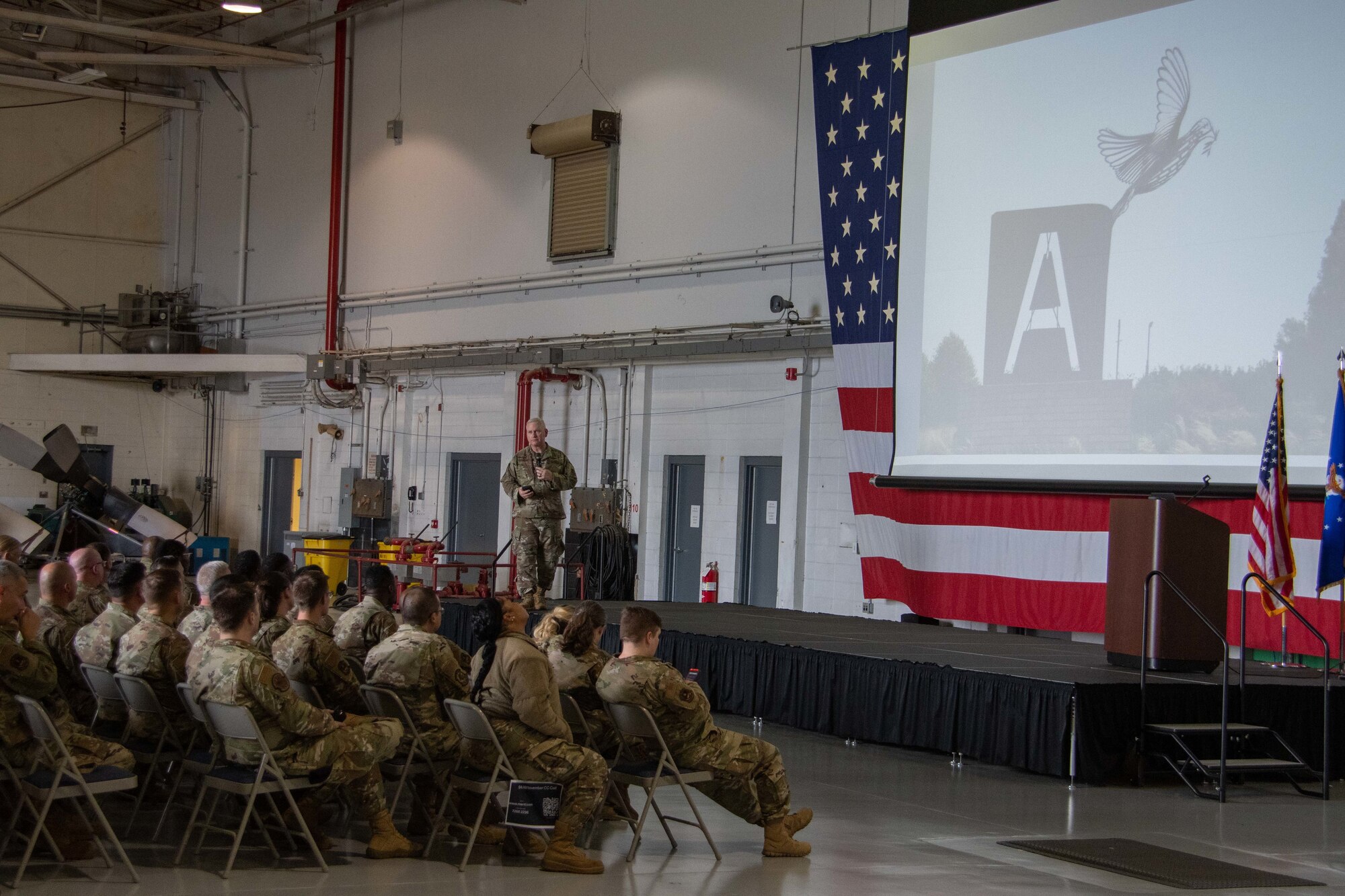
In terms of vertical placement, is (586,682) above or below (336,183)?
below

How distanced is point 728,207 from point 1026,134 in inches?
165

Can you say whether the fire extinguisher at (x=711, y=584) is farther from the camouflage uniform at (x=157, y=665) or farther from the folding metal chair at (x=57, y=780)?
the folding metal chair at (x=57, y=780)

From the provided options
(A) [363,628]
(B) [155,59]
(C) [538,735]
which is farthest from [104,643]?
(B) [155,59]

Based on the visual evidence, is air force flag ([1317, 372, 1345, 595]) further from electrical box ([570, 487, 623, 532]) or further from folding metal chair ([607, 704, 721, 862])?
electrical box ([570, 487, 623, 532])

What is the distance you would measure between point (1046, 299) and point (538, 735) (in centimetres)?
672

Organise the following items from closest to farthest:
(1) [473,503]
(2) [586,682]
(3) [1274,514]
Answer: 1. (2) [586,682]
2. (3) [1274,514]
3. (1) [473,503]

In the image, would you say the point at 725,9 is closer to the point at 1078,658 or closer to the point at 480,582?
the point at 480,582

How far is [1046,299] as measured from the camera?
10.9 m

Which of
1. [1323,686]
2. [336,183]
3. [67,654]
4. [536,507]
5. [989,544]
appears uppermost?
[336,183]

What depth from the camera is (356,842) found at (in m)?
5.91

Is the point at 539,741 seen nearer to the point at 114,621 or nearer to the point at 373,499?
the point at 114,621

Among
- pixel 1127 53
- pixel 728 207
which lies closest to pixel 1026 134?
pixel 1127 53

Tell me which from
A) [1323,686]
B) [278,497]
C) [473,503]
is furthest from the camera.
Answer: [278,497]

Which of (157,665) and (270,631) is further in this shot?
(270,631)
